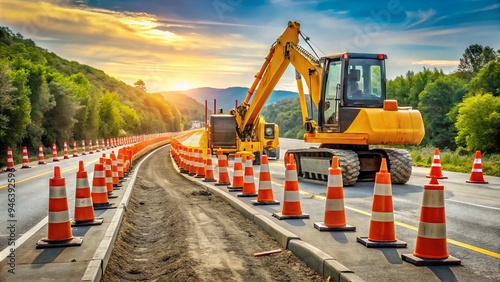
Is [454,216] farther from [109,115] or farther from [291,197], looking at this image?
[109,115]

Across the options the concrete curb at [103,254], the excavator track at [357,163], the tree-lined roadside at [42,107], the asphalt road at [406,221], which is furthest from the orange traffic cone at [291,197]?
the tree-lined roadside at [42,107]

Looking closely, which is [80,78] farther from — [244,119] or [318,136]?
A: [318,136]

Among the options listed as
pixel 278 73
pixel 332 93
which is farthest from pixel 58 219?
pixel 278 73

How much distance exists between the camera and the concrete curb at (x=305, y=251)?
589 cm

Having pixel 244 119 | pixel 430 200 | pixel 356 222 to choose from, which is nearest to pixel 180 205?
pixel 356 222

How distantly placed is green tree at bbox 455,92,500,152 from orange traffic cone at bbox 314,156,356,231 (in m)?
50.9

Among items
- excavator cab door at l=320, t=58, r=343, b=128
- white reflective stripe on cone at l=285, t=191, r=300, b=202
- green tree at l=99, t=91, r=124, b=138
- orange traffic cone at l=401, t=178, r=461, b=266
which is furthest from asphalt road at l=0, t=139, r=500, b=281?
green tree at l=99, t=91, r=124, b=138

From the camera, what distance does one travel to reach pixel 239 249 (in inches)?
305

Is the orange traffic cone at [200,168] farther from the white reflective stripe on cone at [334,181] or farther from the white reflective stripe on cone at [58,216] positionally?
the white reflective stripe on cone at [58,216]

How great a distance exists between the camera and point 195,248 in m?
7.79

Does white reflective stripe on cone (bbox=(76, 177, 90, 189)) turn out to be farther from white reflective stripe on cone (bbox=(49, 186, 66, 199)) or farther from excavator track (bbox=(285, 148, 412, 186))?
excavator track (bbox=(285, 148, 412, 186))

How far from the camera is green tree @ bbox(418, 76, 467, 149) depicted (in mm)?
75875

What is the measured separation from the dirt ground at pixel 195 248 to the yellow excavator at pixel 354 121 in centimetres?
477

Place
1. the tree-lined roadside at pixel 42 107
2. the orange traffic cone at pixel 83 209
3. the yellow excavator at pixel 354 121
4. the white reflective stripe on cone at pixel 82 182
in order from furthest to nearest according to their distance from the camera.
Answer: the tree-lined roadside at pixel 42 107 < the yellow excavator at pixel 354 121 < the orange traffic cone at pixel 83 209 < the white reflective stripe on cone at pixel 82 182
